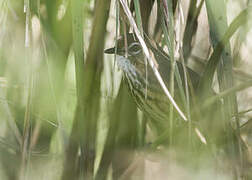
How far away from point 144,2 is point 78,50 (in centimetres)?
26

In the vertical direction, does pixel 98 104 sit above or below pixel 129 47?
below

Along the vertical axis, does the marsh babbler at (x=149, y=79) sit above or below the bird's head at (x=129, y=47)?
below

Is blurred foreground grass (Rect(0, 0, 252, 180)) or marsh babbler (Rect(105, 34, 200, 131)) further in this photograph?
marsh babbler (Rect(105, 34, 200, 131))

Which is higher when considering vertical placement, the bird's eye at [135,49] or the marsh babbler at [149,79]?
the bird's eye at [135,49]

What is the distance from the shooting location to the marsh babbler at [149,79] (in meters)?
0.89

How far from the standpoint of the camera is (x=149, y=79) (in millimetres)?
944

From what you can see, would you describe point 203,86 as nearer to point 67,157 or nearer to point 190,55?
point 190,55

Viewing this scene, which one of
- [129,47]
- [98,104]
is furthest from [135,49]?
[98,104]

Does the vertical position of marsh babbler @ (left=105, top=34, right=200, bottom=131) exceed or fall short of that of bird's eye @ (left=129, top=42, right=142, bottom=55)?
it falls short

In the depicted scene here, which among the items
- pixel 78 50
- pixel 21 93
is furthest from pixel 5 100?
pixel 78 50

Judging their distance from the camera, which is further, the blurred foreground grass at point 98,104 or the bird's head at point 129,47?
the bird's head at point 129,47

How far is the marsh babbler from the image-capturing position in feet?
2.92

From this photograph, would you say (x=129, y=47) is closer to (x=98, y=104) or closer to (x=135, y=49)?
(x=135, y=49)

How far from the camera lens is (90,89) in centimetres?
85
